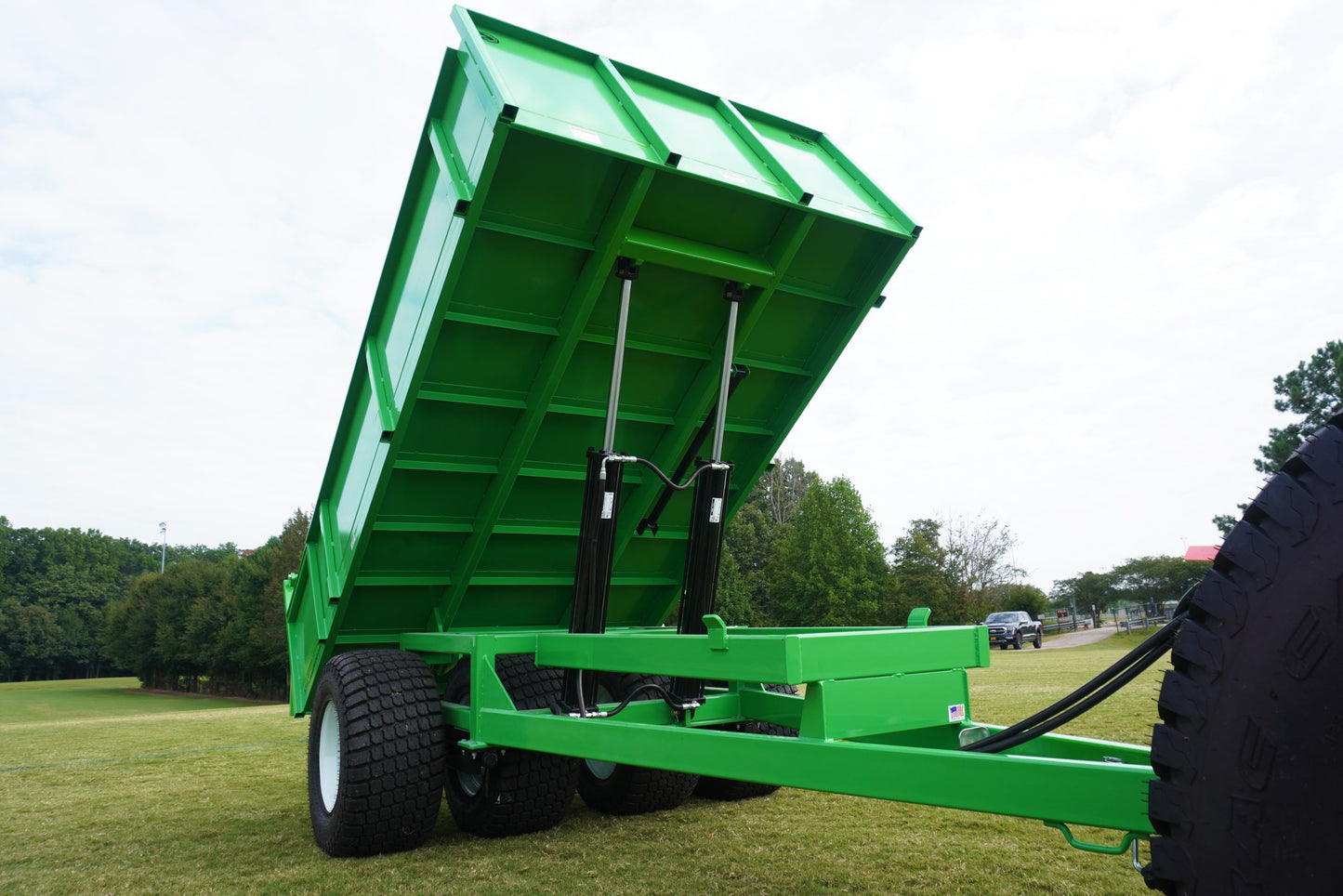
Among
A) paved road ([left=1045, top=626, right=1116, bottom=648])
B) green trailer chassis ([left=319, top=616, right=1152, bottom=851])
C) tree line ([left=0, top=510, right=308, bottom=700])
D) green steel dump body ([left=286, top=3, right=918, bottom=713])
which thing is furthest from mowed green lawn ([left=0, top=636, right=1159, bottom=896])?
tree line ([left=0, top=510, right=308, bottom=700])

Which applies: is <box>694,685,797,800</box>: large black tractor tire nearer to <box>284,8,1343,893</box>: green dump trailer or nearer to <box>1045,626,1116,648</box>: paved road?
<box>284,8,1343,893</box>: green dump trailer

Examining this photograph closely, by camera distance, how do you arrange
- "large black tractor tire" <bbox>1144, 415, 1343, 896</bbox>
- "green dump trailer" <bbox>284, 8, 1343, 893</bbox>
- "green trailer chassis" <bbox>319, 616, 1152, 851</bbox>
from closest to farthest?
"large black tractor tire" <bbox>1144, 415, 1343, 896</bbox> < "green trailer chassis" <bbox>319, 616, 1152, 851</bbox> < "green dump trailer" <bbox>284, 8, 1343, 893</bbox>

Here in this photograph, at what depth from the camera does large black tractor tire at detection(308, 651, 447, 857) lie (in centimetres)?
467

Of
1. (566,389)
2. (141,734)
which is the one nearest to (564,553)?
(566,389)

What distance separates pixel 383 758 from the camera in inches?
184

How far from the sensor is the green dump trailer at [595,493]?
3.30 metres

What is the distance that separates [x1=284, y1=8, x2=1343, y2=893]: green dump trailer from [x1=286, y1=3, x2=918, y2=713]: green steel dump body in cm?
2

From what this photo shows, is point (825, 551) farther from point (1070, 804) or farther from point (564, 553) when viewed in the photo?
point (1070, 804)

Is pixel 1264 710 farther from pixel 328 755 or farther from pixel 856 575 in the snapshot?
pixel 856 575

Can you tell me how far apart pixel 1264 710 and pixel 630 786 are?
453cm

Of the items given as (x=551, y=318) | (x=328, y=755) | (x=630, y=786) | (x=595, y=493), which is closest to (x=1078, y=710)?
(x=595, y=493)

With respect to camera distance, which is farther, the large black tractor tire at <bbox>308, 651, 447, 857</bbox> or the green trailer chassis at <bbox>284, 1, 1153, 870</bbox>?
the large black tractor tire at <bbox>308, 651, 447, 857</bbox>

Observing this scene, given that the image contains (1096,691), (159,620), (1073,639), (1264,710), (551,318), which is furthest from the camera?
(159,620)

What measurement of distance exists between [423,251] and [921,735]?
3364mm
